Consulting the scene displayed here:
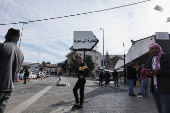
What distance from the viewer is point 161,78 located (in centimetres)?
224

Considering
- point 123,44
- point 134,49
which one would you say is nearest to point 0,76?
point 134,49

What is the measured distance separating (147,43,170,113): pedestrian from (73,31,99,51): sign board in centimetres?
489

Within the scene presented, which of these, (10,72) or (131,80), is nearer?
(10,72)

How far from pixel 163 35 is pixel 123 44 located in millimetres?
10941

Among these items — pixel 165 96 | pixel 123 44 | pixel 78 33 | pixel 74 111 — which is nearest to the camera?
pixel 165 96

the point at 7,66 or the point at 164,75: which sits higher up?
the point at 7,66

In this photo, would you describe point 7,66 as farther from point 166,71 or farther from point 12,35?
point 166,71

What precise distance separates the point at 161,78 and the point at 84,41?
5500 mm

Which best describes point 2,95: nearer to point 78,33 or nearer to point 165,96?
point 165,96

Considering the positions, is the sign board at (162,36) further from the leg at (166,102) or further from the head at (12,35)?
the head at (12,35)

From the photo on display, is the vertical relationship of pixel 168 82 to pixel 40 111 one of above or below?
above

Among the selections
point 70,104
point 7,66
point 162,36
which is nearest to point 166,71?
point 7,66

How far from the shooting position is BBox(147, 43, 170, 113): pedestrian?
2.15 metres

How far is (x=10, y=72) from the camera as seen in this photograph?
1880 millimetres
